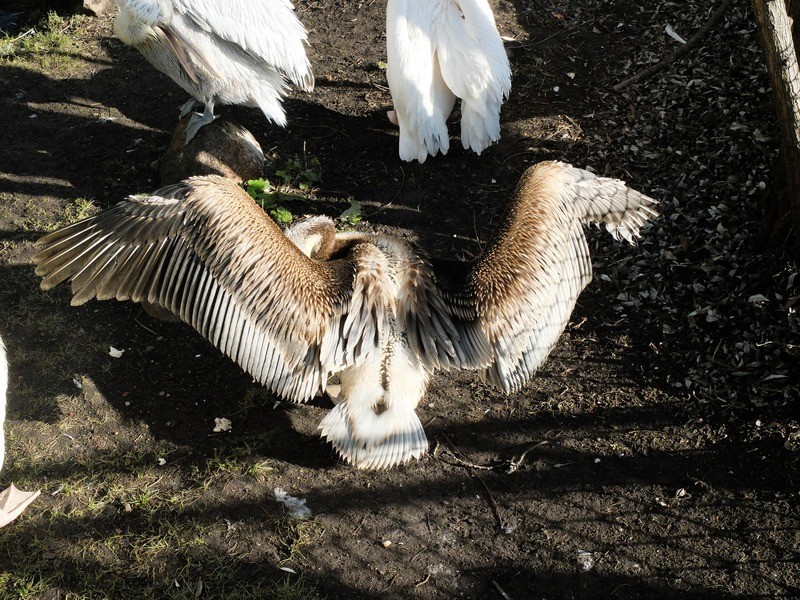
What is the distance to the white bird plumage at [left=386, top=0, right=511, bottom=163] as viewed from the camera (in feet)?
14.1

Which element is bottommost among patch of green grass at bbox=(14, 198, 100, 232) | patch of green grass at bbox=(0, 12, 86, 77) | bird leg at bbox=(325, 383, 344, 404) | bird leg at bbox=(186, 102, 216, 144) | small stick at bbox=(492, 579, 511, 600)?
small stick at bbox=(492, 579, 511, 600)

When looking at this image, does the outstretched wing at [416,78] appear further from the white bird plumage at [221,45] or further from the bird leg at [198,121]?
the bird leg at [198,121]

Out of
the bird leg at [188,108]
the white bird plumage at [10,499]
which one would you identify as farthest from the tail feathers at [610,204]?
the white bird plumage at [10,499]

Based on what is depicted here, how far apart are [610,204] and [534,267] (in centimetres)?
59

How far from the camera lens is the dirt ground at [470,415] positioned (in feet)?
9.59

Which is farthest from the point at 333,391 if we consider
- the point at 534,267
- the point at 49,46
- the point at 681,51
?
the point at 49,46

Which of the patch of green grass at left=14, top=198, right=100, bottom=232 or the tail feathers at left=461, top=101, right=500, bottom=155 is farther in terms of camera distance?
the tail feathers at left=461, top=101, right=500, bottom=155

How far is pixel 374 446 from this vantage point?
116 inches

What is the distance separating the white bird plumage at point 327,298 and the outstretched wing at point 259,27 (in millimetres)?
1435

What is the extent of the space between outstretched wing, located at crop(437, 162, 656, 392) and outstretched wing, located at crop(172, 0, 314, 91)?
1.87 meters

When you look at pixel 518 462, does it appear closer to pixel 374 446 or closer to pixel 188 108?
pixel 374 446

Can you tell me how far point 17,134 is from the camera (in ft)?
15.8

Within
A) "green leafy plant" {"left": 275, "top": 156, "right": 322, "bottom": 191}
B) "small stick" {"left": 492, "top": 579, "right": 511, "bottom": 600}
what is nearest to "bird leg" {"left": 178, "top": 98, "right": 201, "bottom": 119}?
"green leafy plant" {"left": 275, "top": 156, "right": 322, "bottom": 191}

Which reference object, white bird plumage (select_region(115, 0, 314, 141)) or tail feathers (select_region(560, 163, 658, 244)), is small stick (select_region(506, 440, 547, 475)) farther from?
white bird plumage (select_region(115, 0, 314, 141))
